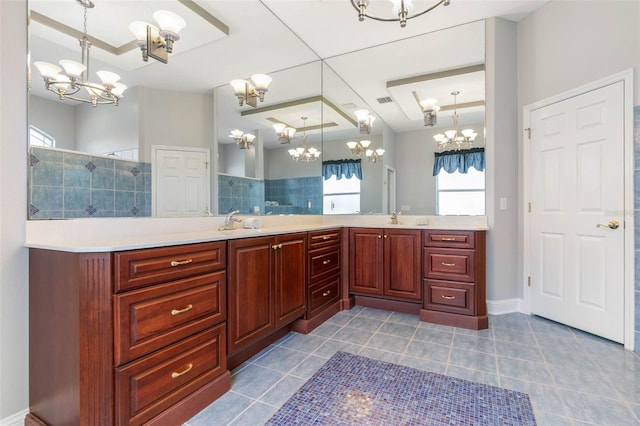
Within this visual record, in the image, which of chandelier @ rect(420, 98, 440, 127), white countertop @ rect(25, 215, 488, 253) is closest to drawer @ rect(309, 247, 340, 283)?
white countertop @ rect(25, 215, 488, 253)

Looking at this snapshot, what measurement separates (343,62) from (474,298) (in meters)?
3.01

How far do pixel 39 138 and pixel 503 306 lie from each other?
12.6ft

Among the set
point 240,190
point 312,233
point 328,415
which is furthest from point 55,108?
point 328,415

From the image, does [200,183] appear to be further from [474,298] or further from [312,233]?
[474,298]

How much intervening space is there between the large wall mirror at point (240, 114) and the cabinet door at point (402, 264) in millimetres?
563

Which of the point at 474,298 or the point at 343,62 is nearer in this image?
the point at 474,298

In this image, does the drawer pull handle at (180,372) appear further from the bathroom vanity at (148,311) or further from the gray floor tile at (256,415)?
the gray floor tile at (256,415)

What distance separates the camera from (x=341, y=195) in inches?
152

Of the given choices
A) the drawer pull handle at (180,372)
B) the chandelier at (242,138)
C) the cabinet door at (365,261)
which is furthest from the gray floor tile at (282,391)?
the chandelier at (242,138)

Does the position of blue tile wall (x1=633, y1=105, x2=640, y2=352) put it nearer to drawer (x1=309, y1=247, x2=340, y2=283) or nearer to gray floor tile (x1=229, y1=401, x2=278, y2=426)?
drawer (x1=309, y1=247, x2=340, y2=283)

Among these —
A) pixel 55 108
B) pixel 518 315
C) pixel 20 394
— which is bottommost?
pixel 518 315

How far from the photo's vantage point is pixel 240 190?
103 inches

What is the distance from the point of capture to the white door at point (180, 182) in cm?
191

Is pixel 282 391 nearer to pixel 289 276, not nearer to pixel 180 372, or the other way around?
pixel 180 372
